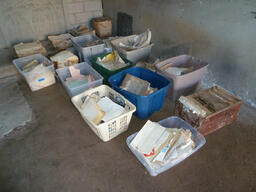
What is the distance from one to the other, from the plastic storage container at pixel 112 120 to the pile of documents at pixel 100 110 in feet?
0.16

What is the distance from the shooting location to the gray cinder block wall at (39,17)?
10.0 ft

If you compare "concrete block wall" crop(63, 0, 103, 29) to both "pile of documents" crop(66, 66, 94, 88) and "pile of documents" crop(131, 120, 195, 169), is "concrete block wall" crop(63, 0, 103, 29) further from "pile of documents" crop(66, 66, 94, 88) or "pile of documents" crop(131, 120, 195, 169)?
"pile of documents" crop(131, 120, 195, 169)

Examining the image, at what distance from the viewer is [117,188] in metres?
1.35

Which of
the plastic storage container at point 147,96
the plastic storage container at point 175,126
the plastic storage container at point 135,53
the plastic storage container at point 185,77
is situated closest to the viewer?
the plastic storage container at point 175,126

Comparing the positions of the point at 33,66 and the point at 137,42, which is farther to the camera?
the point at 137,42

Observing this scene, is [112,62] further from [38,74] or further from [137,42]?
[38,74]

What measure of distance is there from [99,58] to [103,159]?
1291 millimetres

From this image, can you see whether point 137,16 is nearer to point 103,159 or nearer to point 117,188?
point 103,159

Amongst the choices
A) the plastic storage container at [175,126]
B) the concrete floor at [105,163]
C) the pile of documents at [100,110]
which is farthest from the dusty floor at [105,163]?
the pile of documents at [100,110]

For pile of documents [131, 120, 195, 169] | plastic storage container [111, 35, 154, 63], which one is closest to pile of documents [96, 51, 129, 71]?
plastic storage container [111, 35, 154, 63]

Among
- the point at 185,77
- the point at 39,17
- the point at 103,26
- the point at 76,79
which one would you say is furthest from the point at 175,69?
the point at 39,17

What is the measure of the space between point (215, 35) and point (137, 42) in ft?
3.32

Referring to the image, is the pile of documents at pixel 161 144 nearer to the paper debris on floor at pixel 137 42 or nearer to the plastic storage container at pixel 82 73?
the plastic storage container at pixel 82 73

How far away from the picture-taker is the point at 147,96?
1641 mm
